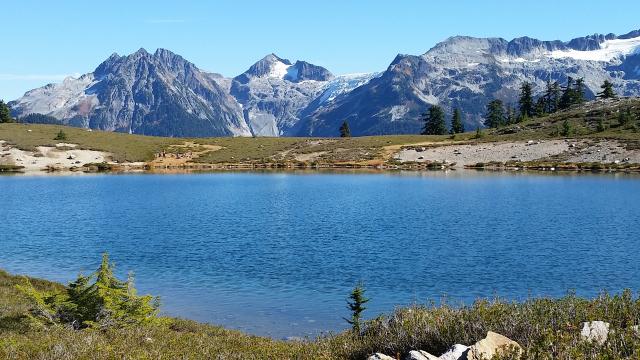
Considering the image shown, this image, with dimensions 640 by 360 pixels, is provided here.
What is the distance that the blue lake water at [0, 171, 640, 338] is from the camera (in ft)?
111

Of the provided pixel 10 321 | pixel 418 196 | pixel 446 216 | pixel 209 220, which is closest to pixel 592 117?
pixel 418 196

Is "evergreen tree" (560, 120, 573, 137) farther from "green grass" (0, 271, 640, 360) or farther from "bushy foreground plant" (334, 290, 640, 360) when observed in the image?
"green grass" (0, 271, 640, 360)

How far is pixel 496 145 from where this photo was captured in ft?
553

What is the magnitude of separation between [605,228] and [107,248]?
163ft

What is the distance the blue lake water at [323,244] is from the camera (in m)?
34.0

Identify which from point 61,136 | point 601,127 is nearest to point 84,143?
point 61,136

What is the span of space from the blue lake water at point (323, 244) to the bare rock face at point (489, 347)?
710 inches

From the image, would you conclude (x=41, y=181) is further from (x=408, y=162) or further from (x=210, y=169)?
(x=408, y=162)

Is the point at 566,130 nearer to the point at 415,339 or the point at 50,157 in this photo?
the point at 50,157

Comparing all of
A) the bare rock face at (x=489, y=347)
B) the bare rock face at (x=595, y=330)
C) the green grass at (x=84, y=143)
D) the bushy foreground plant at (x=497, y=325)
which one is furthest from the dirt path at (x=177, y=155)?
the bare rock face at (x=595, y=330)

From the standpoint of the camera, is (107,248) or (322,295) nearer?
(322,295)

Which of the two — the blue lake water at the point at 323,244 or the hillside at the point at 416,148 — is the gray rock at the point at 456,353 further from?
the hillside at the point at 416,148

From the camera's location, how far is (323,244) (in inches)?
1997

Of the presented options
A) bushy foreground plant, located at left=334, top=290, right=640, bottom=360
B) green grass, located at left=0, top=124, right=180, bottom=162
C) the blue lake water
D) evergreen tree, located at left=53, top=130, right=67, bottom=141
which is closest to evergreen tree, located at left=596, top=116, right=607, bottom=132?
the blue lake water
